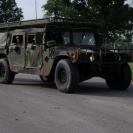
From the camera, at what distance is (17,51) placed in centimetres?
1716

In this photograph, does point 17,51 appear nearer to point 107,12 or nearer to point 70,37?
point 70,37

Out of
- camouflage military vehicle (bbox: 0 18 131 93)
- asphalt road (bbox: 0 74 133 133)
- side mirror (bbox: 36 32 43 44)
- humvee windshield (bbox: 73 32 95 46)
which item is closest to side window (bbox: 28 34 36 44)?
camouflage military vehicle (bbox: 0 18 131 93)

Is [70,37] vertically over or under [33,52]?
over

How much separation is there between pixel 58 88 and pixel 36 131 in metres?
5.92

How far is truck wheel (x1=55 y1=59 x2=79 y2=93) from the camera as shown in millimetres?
14617

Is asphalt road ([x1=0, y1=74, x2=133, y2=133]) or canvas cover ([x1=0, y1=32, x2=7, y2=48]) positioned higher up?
canvas cover ([x1=0, y1=32, x2=7, y2=48])

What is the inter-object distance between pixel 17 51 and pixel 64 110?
230 inches

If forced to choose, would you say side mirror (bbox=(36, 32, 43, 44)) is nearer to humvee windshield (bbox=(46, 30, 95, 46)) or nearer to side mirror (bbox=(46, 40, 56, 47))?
humvee windshield (bbox=(46, 30, 95, 46))

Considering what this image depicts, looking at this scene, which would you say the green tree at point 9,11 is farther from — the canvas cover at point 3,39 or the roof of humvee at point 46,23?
Answer: the roof of humvee at point 46,23

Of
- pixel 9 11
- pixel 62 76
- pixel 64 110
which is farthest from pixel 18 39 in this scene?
pixel 9 11

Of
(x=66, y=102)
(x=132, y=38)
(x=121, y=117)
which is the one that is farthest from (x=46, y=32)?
(x=132, y=38)

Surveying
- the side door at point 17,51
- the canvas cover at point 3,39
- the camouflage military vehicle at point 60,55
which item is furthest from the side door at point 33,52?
the canvas cover at point 3,39

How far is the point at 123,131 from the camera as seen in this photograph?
9.34 m

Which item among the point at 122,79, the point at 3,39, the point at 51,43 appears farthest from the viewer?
the point at 3,39
